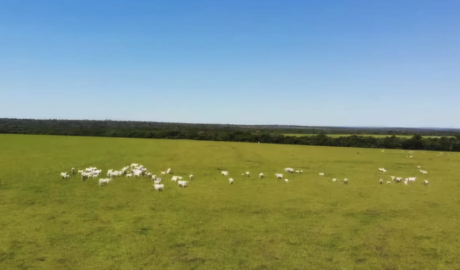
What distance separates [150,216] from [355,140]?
171ft

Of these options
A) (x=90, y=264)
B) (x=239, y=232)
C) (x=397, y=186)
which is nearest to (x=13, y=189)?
(x=90, y=264)

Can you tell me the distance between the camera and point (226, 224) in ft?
38.2

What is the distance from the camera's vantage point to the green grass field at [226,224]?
29.0ft

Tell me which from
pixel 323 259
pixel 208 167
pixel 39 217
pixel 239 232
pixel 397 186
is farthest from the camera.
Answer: pixel 208 167

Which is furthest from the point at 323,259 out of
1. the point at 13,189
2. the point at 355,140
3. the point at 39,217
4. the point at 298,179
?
the point at 355,140

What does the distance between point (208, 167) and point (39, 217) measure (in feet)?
46.8

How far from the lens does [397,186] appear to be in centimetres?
1972

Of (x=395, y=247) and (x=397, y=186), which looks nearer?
(x=395, y=247)

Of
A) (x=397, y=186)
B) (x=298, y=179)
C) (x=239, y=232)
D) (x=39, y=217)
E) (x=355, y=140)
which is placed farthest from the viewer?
(x=355, y=140)

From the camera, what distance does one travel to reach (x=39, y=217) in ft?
39.1

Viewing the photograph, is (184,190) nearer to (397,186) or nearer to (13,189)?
(13,189)

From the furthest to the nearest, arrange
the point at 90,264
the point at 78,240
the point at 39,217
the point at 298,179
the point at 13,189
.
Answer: the point at 298,179 → the point at 13,189 → the point at 39,217 → the point at 78,240 → the point at 90,264

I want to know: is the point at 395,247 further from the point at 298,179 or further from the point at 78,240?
the point at 298,179

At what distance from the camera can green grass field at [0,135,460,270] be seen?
8836 millimetres
